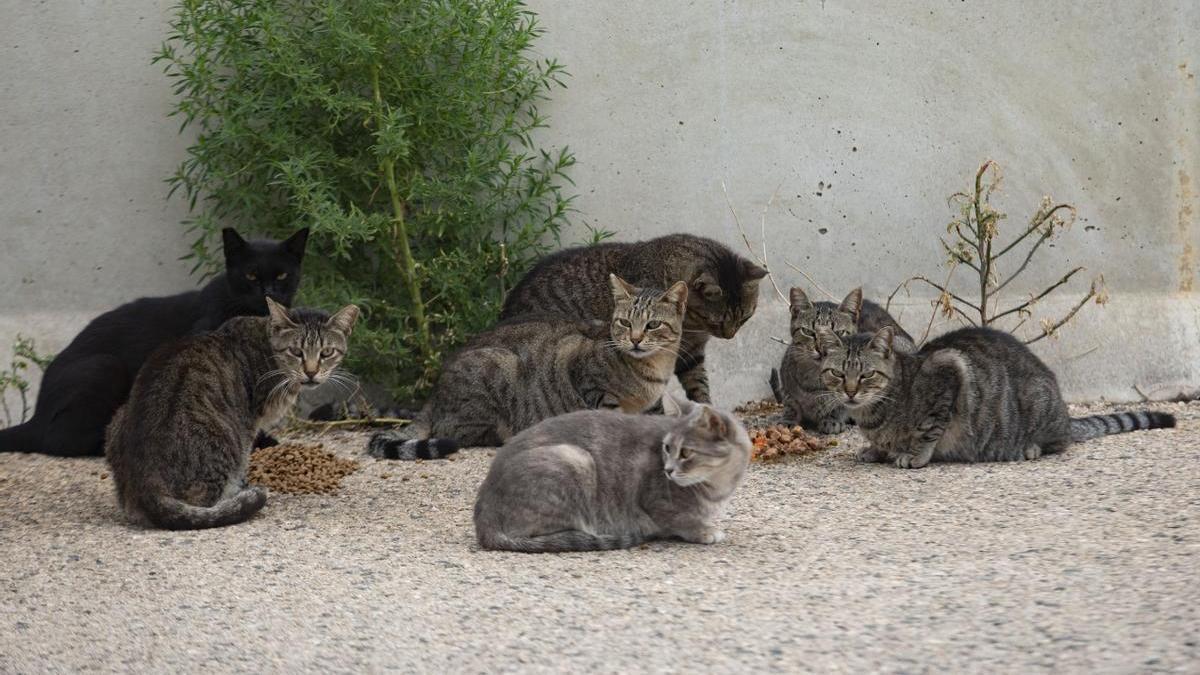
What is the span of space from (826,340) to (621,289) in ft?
3.89

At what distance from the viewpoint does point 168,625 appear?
12.6 ft

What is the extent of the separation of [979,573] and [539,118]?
15.8 feet

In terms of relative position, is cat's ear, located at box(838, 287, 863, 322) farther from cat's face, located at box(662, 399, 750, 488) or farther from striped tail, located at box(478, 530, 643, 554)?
striped tail, located at box(478, 530, 643, 554)

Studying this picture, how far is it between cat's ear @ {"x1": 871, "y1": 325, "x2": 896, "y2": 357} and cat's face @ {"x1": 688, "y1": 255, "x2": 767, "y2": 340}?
1374mm

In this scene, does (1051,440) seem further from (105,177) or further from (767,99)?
(105,177)

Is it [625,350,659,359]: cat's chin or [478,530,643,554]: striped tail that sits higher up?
[625,350,659,359]: cat's chin

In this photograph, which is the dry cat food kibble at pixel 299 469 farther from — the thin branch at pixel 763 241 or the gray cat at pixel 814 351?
the thin branch at pixel 763 241

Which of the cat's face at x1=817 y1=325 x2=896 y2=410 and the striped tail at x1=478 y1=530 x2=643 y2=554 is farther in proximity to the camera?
the cat's face at x1=817 y1=325 x2=896 y2=410

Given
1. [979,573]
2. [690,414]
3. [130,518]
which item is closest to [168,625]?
[130,518]

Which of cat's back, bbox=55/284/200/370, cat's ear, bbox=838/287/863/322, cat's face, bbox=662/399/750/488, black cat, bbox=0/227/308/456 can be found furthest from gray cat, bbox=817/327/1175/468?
cat's back, bbox=55/284/200/370

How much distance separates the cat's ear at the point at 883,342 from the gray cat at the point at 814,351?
61 centimetres

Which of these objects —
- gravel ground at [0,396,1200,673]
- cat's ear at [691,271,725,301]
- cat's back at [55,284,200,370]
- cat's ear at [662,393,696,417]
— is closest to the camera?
gravel ground at [0,396,1200,673]

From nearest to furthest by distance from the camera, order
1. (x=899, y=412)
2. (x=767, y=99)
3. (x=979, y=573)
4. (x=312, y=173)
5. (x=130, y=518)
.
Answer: (x=979, y=573), (x=130, y=518), (x=899, y=412), (x=312, y=173), (x=767, y=99)

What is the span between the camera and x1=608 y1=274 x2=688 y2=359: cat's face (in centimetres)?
675
